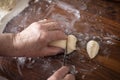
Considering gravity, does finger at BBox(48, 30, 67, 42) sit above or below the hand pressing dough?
above

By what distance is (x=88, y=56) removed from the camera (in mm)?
710

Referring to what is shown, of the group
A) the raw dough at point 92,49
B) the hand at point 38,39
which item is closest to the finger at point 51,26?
the hand at point 38,39

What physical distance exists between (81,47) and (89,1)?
0.72ft

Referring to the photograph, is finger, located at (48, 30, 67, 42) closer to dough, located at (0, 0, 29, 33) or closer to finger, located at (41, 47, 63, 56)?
finger, located at (41, 47, 63, 56)

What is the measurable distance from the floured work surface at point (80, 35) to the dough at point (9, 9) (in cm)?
2

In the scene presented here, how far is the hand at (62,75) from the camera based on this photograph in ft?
2.12

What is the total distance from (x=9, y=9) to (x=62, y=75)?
1.28 ft

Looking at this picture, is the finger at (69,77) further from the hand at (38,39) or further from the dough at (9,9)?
the dough at (9,9)

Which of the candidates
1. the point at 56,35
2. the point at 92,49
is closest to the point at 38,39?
the point at 56,35

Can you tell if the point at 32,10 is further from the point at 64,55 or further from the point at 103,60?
the point at 103,60

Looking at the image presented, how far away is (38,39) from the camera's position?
A: 695mm

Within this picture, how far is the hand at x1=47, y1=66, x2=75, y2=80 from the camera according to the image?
2.12ft

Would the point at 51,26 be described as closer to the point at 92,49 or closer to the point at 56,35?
the point at 56,35

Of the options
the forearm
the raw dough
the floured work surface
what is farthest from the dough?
the raw dough
